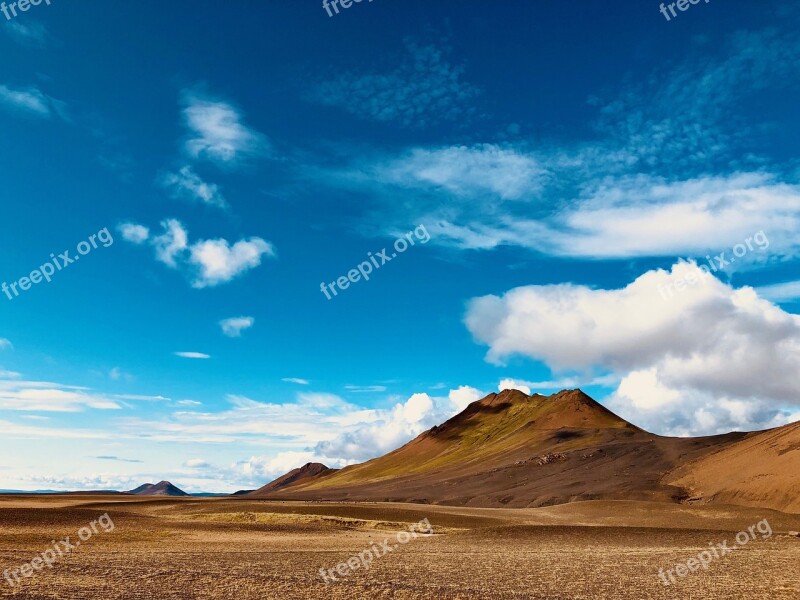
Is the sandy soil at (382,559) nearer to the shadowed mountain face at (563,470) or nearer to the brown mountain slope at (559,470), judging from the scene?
the shadowed mountain face at (563,470)

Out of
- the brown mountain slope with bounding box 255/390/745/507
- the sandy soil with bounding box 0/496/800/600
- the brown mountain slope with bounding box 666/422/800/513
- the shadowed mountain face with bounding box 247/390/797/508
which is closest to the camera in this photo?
the sandy soil with bounding box 0/496/800/600

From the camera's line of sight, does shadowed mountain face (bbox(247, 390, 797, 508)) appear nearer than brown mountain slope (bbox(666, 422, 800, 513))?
No

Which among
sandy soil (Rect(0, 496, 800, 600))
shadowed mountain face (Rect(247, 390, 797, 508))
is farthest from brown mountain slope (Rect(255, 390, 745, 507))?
sandy soil (Rect(0, 496, 800, 600))

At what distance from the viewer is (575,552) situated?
115 ft

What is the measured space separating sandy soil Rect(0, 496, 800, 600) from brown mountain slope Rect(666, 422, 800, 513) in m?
13.4

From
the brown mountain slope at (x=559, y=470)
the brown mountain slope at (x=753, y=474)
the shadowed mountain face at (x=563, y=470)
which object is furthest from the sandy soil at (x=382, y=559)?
the brown mountain slope at (x=559, y=470)

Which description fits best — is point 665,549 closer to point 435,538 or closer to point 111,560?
point 435,538

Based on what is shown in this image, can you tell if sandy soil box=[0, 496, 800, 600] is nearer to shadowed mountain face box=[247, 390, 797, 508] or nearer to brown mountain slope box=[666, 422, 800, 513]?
brown mountain slope box=[666, 422, 800, 513]

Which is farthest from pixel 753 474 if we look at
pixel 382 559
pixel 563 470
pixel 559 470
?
pixel 382 559

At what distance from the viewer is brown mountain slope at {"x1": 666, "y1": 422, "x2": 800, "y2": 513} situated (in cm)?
7012

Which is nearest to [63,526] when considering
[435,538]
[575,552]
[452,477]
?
[435,538]

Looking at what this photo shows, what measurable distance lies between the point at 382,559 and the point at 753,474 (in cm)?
6805

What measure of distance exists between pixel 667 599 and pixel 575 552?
15.4m

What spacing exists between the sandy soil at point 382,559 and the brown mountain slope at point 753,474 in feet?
44.1
